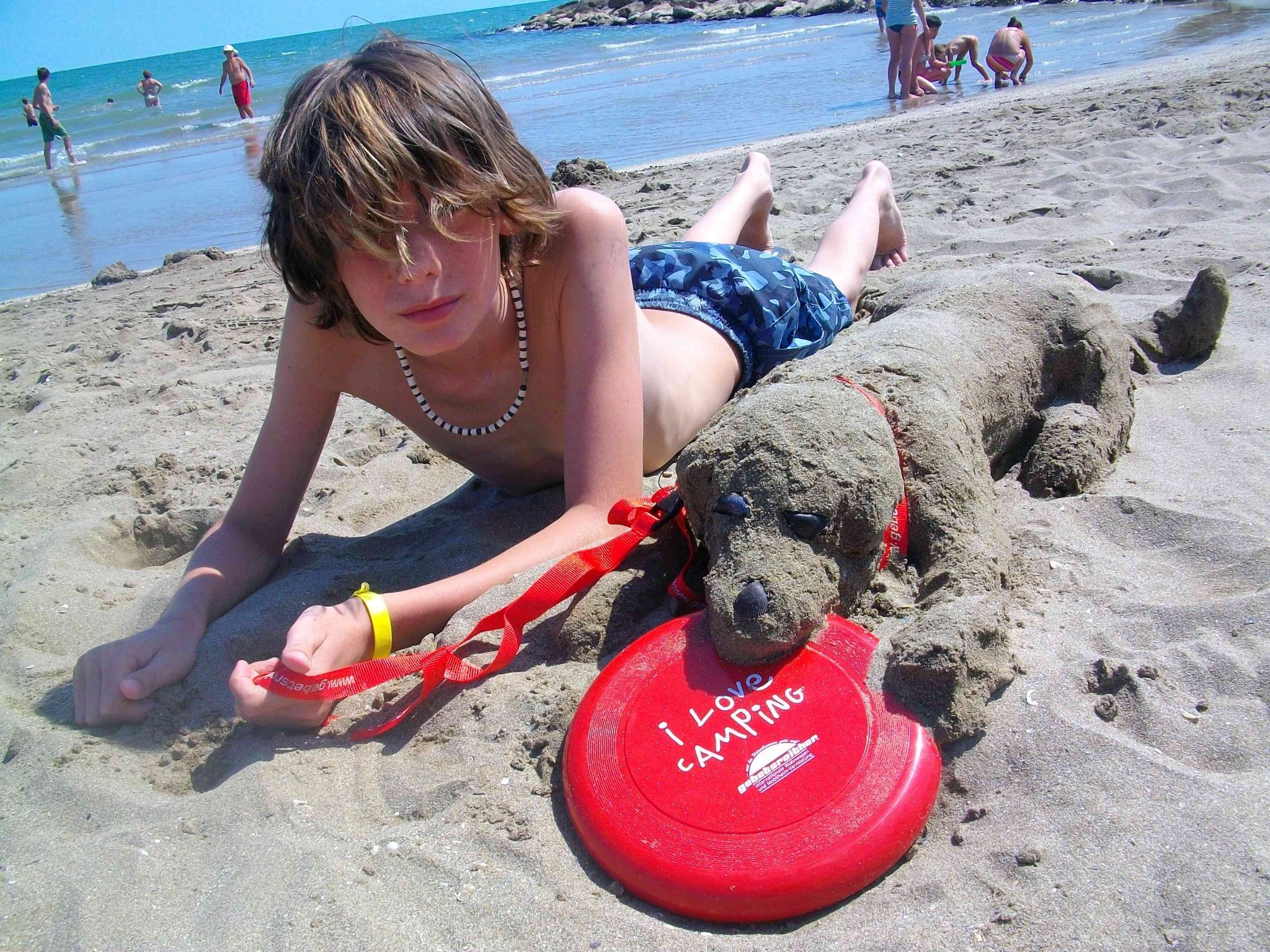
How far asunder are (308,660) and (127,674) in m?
0.56

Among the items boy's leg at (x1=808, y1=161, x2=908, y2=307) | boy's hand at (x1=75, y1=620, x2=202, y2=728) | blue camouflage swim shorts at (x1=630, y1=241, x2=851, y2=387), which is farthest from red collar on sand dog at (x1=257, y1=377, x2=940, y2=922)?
boy's leg at (x1=808, y1=161, x2=908, y2=307)

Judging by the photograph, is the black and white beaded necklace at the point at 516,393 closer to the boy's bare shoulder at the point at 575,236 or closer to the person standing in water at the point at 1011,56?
the boy's bare shoulder at the point at 575,236

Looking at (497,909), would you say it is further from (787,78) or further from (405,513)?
(787,78)

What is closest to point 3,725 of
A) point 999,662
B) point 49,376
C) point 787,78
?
point 999,662

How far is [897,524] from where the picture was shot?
6.74 ft

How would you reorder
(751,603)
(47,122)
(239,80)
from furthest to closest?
(239,80), (47,122), (751,603)

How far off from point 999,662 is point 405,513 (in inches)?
82.3

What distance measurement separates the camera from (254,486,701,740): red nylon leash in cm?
200

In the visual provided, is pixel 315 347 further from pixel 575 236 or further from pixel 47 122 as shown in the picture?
pixel 47 122

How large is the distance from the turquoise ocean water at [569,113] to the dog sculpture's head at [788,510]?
1738 mm

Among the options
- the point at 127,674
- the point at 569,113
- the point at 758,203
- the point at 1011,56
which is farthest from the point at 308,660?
the point at 569,113

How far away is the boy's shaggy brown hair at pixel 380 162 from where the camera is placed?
2.12m

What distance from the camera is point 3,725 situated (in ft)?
7.32

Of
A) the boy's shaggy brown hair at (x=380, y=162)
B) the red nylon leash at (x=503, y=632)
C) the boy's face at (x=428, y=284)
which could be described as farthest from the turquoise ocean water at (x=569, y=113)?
the red nylon leash at (x=503, y=632)
